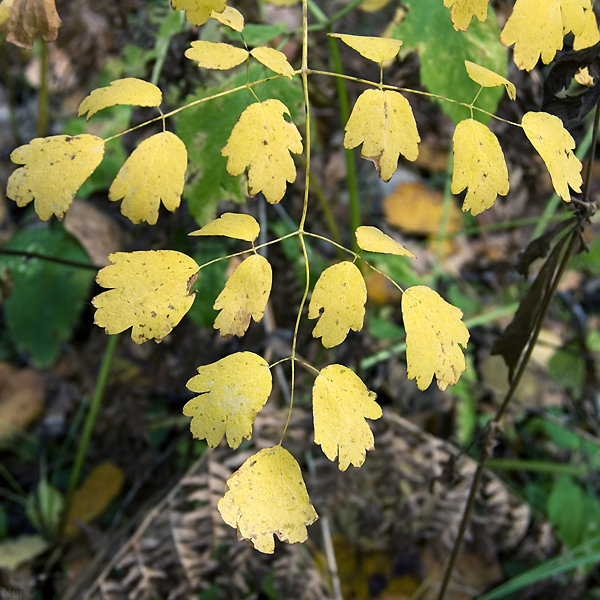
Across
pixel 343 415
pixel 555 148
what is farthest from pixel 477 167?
pixel 343 415

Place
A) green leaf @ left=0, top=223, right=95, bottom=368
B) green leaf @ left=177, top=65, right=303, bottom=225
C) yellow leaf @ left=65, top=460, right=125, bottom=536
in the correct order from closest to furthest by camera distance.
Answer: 1. green leaf @ left=177, top=65, right=303, bottom=225
2. yellow leaf @ left=65, top=460, right=125, bottom=536
3. green leaf @ left=0, top=223, right=95, bottom=368

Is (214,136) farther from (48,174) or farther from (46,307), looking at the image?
(46,307)

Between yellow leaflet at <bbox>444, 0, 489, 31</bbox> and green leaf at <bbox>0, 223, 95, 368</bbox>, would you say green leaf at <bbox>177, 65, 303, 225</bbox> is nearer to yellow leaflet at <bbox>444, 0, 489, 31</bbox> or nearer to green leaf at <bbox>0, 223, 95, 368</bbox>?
yellow leaflet at <bbox>444, 0, 489, 31</bbox>

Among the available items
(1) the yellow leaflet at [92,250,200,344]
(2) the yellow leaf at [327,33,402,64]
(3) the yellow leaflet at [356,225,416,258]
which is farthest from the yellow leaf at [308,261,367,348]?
(2) the yellow leaf at [327,33,402,64]

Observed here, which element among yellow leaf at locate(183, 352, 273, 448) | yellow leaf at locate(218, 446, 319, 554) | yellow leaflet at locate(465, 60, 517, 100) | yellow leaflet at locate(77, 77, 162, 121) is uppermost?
yellow leaflet at locate(465, 60, 517, 100)

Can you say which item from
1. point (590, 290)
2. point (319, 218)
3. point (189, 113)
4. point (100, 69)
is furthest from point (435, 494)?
point (100, 69)

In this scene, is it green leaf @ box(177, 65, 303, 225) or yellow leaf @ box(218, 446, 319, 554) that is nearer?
yellow leaf @ box(218, 446, 319, 554)
